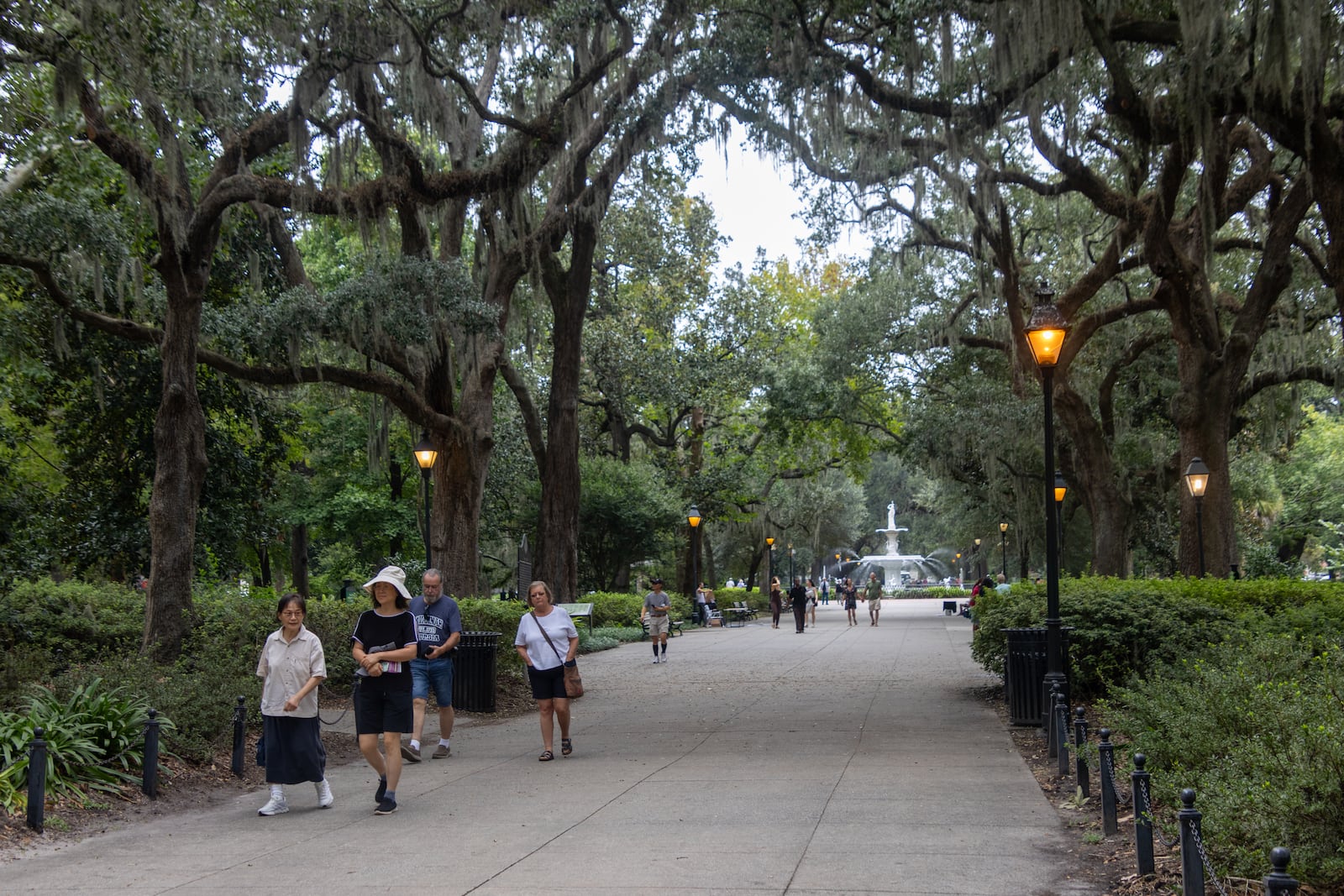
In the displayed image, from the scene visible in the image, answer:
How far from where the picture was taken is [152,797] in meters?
8.85

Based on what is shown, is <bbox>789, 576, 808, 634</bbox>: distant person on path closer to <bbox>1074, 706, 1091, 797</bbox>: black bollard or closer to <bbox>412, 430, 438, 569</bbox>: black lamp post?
<bbox>412, 430, 438, 569</bbox>: black lamp post

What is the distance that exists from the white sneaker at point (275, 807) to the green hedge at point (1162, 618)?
26.0 ft

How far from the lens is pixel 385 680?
8.56 m

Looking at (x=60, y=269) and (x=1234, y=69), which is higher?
(x=1234, y=69)

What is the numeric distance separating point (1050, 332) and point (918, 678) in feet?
27.4

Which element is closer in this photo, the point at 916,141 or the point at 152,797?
the point at 152,797

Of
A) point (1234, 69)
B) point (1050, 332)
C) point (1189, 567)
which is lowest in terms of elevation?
point (1189, 567)

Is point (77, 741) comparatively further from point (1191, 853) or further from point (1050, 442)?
point (1050, 442)

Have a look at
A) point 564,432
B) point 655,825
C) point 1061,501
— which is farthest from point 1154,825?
point 1061,501

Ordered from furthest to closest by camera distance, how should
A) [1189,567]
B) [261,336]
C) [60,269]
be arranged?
[1189,567] → [60,269] → [261,336]

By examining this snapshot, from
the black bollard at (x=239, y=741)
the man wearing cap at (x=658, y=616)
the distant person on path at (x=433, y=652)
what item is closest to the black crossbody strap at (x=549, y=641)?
the distant person on path at (x=433, y=652)

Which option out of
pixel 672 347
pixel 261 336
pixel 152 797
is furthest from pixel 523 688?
pixel 672 347

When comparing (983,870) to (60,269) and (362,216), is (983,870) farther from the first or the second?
(60,269)

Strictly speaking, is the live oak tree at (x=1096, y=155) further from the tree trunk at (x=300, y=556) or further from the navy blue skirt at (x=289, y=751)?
the tree trunk at (x=300, y=556)
